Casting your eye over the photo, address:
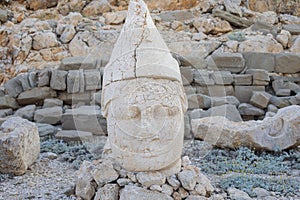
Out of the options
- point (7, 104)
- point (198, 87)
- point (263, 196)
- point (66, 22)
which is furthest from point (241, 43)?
point (263, 196)

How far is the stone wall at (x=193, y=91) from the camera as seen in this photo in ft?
26.4

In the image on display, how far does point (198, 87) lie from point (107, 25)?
17.5ft

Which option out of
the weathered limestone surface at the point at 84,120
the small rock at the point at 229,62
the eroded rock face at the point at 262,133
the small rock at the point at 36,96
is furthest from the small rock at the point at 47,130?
the small rock at the point at 229,62

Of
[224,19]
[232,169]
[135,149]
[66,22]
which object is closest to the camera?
[135,149]

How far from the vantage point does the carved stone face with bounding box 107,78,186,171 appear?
3496mm

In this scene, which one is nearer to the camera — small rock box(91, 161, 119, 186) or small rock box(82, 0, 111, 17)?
small rock box(91, 161, 119, 186)

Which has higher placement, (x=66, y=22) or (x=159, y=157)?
(x=159, y=157)

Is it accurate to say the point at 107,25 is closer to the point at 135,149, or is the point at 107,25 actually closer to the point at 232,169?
the point at 232,169

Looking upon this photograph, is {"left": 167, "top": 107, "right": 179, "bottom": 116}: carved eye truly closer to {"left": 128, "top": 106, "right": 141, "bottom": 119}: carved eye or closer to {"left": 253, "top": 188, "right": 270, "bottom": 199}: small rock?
{"left": 128, "top": 106, "right": 141, "bottom": 119}: carved eye

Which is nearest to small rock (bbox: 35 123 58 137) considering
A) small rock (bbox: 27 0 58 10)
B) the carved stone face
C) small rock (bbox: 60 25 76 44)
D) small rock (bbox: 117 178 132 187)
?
the carved stone face

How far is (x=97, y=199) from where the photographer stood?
3.52 meters

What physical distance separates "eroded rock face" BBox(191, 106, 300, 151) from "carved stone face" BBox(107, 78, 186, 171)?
2.76 m

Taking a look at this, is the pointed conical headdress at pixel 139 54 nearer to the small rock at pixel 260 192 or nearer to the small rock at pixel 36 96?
the small rock at pixel 260 192

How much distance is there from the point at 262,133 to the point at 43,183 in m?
3.57
